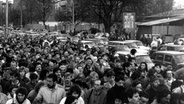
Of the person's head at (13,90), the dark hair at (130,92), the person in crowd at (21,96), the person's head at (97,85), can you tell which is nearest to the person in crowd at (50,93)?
the person in crowd at (21,96)

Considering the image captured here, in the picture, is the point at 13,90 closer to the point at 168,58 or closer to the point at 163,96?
the point at 163,96

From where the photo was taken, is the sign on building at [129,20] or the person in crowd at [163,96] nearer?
the person in crowd at [163,96]

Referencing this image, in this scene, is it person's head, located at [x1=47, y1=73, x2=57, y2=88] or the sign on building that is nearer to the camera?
person's head, located at [x1=47, y1=73, x2=57, y2=88]

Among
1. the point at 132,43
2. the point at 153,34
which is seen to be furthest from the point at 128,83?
the point at 153,34

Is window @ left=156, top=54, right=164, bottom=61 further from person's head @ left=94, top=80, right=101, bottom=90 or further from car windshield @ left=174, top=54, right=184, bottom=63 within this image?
person's head @ left=94, top=80, right=101, bottom=90

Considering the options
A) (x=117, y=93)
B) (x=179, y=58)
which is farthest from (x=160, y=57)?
(x=117, y=93)

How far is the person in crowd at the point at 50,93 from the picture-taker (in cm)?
665

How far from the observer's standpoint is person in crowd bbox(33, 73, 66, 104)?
665cm

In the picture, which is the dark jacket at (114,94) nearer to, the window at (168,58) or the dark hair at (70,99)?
the dark hair at (70,99)

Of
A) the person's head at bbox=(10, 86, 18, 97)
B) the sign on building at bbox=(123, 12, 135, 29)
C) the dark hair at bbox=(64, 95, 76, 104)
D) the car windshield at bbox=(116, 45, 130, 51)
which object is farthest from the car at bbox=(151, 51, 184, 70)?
the dark hair at bbox=(64, 95, 76, 104)

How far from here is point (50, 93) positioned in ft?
21.9

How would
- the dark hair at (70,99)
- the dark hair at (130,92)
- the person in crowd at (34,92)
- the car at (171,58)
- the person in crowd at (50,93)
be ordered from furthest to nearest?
the car at (171,58)
the person in crowd at (34,92)
the person in crowd at (50,93)
the dark hair at (130,92)
the dark hair at (70,99)

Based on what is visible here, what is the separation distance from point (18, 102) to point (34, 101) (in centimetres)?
44

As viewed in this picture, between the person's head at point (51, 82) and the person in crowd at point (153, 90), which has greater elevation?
the person's head at point (51, 82)
